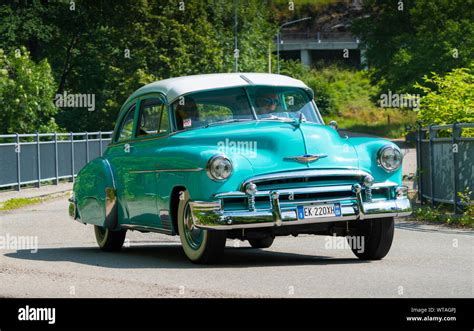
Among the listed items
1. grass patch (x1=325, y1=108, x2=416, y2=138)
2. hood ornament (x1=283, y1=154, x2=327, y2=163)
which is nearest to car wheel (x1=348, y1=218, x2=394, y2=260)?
hood ornament (x1=283, y1=154, x2=327, y2=163)

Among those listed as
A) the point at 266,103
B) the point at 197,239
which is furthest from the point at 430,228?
the point at 197,239

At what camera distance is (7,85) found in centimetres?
4288

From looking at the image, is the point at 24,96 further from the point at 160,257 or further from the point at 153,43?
the point at 160,257

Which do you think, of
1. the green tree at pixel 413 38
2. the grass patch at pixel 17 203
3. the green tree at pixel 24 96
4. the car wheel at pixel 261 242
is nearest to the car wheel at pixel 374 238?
the car wheel at pixel 261 242

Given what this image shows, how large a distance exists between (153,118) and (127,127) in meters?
0.76

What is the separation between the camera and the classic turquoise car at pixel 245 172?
11227 mm

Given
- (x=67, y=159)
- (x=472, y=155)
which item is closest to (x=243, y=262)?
(x=472, y=155)

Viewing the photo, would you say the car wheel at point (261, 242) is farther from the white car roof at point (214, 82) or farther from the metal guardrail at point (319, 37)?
the metal guardrail at point (319, 37)

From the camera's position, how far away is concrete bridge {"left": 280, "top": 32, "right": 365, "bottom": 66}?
121 m

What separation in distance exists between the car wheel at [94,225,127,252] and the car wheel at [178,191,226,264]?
2255 mm

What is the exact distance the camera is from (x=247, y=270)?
37.1 feet

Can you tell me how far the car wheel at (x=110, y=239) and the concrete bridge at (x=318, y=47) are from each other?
105808mm

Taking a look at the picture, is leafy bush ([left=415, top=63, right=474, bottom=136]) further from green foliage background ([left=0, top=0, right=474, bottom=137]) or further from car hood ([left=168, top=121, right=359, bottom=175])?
green foliage background ([left=0, top=0, right=474, bottom=137])

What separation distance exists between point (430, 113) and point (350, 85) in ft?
281
